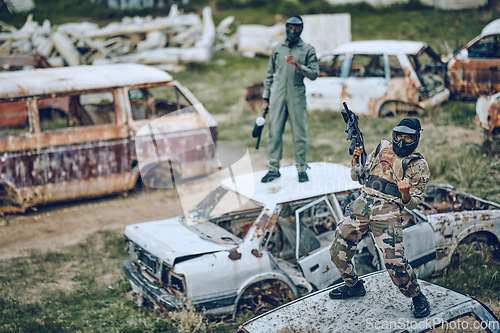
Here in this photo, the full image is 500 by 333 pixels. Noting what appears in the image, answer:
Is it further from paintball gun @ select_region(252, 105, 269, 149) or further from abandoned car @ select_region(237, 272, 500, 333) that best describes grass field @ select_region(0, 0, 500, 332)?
paintball gun @ select_region(252, 105, 269, 149)

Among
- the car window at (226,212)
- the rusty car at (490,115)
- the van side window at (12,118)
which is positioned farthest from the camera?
the van side window at (12,118)

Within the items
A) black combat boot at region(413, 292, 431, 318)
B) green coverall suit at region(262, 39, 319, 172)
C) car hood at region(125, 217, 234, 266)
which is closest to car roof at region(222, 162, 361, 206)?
green coverall suit at region(262, 39, 319, 172)

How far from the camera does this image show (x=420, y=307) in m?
3.83

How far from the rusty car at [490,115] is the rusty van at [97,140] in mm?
4505

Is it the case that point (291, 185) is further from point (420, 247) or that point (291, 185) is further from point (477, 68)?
point (477, 68)

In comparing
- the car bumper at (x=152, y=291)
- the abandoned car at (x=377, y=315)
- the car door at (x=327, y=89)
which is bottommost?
the car bumper at (x=152, y=291)

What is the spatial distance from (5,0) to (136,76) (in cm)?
1564

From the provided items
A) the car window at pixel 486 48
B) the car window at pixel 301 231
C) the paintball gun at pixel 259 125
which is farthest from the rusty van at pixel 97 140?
the car window at pixel 486 48

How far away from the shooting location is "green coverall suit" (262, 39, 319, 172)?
638cm

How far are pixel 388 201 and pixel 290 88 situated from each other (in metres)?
2.36


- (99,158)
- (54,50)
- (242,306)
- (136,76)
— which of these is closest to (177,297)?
(242,306)

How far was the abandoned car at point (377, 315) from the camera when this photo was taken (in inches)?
145

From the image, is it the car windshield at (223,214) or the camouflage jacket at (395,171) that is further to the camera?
the car windshield at (223,214)

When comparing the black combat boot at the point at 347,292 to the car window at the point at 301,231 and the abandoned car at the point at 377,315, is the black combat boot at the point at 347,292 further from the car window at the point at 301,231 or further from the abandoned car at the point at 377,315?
the car window at the point at 301,231
